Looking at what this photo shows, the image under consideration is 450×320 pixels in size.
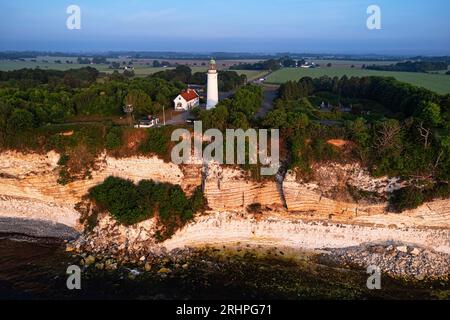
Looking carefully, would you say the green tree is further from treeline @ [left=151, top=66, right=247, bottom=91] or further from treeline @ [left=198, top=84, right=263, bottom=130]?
treeline @ [left=151, top=66, right=247, bottom=91]

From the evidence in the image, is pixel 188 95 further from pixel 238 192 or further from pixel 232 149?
pixel 238 192

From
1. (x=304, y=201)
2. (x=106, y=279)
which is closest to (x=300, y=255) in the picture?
(x=304, y=201)

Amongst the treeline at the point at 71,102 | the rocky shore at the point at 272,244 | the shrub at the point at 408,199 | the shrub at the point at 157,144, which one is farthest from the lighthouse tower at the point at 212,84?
the shrub at the point at 408,199

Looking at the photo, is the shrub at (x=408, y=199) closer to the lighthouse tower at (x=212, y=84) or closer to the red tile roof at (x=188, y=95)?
the lighthouse tower at (x=212, y=84)
